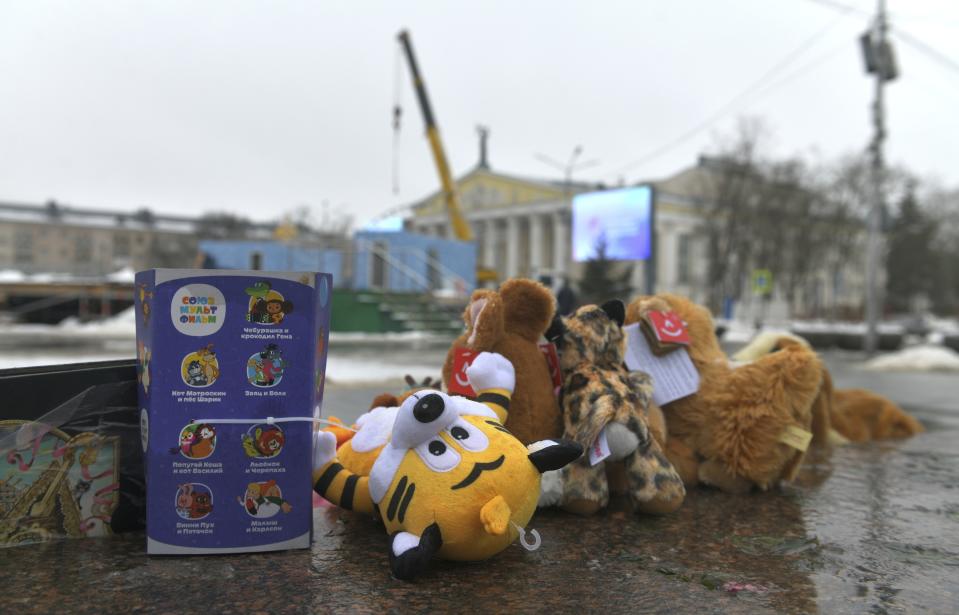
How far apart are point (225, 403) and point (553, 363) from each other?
1.58 m

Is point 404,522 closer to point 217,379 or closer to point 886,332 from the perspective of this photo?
point 217,379

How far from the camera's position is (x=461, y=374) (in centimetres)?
331

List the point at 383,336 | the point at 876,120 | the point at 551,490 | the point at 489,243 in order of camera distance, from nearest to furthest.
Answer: the point at 551,490 → the point at 876,120 → the point at 383,336 → the point at 489,243

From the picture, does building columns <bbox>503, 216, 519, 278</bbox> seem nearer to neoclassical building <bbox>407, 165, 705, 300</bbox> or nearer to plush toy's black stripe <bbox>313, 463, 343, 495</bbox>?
neoclassical building <bbox>407, 165, 705, 300</bbox>

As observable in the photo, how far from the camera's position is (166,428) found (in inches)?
97.2

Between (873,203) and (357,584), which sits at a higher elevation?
(873,203)

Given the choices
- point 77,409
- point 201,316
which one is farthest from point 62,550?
point 201,316

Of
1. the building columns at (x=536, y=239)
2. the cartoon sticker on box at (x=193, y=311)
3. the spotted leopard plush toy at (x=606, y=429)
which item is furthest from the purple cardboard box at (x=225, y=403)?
the building columns at (x=536, y=239)

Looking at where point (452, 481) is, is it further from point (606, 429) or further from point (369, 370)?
point (369, 370)

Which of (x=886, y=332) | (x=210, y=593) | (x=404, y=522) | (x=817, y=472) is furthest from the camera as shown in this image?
(x=886, y=332)

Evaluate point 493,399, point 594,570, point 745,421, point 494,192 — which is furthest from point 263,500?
point 494,192

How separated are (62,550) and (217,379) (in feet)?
2.88

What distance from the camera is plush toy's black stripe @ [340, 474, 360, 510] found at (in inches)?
114

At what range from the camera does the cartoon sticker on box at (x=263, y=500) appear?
2.52 metres
